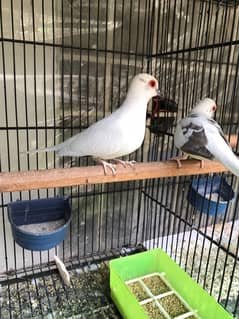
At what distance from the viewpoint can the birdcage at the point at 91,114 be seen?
1.15m

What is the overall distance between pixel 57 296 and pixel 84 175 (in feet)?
2.25

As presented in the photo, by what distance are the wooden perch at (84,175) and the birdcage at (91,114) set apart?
2cm

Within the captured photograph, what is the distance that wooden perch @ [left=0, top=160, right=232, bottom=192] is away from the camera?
27.9 inches

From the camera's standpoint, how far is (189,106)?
60.2 inches

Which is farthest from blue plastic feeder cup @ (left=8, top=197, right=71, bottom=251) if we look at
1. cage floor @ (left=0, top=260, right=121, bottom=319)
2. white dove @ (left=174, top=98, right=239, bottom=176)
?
white dove @ (left=174, top=98, right=239, bottom=176)

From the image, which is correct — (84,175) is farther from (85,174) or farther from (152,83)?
(152,83)

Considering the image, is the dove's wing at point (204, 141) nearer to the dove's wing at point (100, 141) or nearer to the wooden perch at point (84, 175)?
the wooden perch at point (84, 175)

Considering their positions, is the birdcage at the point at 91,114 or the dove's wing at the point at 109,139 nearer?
the dove's wing at the point at 109,139

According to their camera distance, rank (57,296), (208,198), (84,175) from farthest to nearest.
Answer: (208,198)
(57,296)
(84,175)

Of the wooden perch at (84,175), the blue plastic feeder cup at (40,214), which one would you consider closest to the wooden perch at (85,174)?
the wooden perch at (84,175)

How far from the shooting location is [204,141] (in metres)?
0.81

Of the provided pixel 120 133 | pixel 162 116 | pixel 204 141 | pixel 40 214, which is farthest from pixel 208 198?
pixel 40 214

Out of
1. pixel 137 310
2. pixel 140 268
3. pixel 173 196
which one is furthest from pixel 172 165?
pixel 173 196

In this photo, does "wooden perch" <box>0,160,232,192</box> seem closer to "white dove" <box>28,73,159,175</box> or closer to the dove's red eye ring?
"white dove" <box>28,73,159,175</box>
